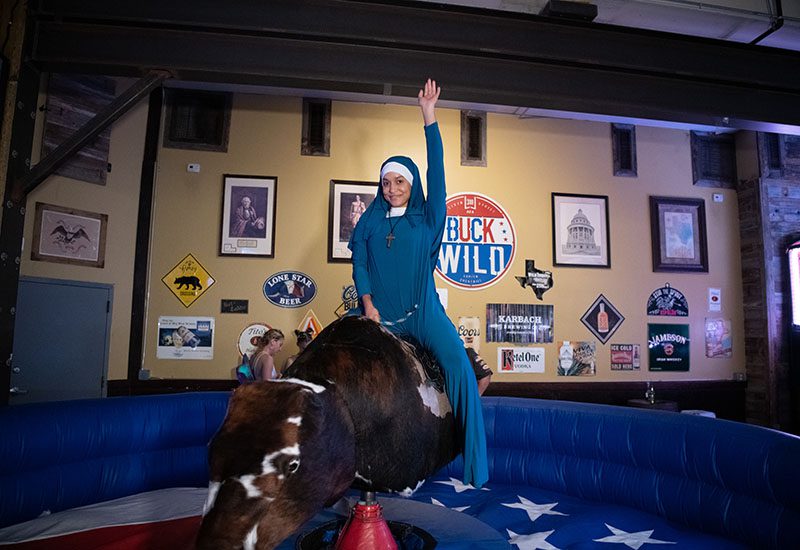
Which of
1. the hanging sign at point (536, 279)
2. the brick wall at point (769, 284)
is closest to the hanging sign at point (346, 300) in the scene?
the hanging sign at point (536, 279)

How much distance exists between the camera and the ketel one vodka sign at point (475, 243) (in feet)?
20.6

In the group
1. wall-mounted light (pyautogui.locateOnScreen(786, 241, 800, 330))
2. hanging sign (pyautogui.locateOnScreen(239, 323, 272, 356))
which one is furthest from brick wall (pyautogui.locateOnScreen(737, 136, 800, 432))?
hanging sign (pyautogui.locateOnScreen(239, 323, 272, 356))

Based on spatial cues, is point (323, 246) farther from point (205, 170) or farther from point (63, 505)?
point (63, 505)

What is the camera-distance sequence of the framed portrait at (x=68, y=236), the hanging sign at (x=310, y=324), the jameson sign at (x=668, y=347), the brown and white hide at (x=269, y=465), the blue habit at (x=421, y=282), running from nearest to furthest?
the brown and white hide at (x=269, y=465)
the blue habit at (x=421, y=282)
the framed portrait at (x=68, y=236)
the hanging sign at (x=310, y=324)
the jameson sign at (x=668, y=347)

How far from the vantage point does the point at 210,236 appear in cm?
601

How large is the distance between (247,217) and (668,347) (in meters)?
5.91

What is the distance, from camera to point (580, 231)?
6625 mm

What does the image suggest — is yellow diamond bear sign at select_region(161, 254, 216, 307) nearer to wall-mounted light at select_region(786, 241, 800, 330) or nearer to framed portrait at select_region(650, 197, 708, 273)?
framed portrait at select_region(650, 197, 708, 273)

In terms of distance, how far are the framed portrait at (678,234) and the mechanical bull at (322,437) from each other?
6248 mm

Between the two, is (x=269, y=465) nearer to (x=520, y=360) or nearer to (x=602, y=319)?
(x=520, y=360)

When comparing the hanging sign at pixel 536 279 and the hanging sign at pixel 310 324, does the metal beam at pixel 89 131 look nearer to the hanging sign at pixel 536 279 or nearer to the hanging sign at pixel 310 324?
the hanging sign at pixel 310 324

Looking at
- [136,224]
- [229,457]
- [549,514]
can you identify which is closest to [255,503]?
[229,457]

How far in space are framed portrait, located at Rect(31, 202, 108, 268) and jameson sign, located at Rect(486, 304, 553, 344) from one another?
15.4 feet

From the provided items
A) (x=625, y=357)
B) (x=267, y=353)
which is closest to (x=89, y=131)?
(x=267, y=353)
